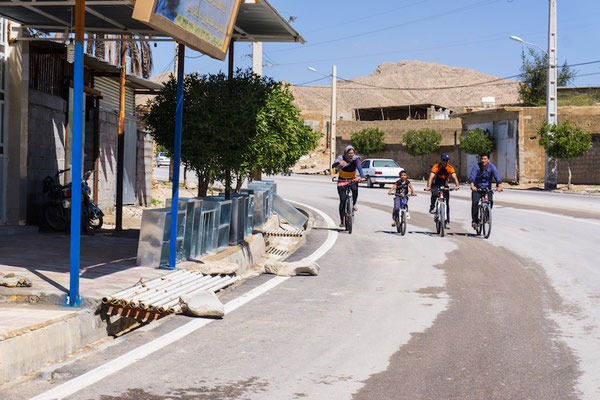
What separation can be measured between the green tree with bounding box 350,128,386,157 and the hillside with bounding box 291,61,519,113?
62.7 m

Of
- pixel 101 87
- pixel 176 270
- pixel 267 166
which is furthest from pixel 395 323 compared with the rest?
pixel 101 87

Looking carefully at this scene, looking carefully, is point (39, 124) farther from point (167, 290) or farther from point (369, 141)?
point (369, 141)

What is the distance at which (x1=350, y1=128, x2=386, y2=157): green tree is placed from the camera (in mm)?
65312

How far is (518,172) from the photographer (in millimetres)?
50906

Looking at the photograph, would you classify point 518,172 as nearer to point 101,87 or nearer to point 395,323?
point 101,87

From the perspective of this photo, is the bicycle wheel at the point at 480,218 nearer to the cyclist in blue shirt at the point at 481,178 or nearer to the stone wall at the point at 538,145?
the cyclist in blue shirt at the point at 481,178

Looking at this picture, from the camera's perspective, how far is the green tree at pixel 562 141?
39688 millimetres

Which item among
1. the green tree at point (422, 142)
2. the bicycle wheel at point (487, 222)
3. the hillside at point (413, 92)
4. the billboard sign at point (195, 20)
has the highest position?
the hillside at point (413, 92)

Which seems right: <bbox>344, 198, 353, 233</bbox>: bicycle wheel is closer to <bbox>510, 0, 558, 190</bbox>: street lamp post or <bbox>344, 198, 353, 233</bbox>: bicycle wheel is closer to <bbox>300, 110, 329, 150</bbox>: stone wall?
<bbox>510, 0, 558, 190</bbox>: street lamp post

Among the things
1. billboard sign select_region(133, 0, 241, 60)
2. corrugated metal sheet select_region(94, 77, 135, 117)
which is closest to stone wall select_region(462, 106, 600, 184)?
corrugated metal sheet select_region(94, 77, 135, 117)

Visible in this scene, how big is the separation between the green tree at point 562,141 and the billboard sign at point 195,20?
1333 inches

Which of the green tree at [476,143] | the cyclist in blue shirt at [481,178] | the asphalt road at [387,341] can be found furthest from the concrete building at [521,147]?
the asphalt road at [387,341]

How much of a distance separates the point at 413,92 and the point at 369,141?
95.8 metres

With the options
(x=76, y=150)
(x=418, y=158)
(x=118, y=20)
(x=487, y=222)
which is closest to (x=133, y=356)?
(x=76, y=150)
